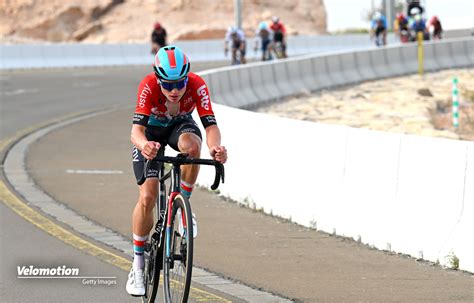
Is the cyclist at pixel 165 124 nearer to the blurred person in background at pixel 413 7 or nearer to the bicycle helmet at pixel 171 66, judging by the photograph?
the bicycle helmet at pixel 171 66

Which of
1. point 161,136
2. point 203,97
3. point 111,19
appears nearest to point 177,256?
point 161,136

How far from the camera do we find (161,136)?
8.16 meters

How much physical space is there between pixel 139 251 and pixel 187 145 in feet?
2.71

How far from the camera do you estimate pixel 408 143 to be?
10250 mm

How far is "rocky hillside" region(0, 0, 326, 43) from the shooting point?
227 ft

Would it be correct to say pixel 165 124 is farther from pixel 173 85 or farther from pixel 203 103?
pixel 173 85

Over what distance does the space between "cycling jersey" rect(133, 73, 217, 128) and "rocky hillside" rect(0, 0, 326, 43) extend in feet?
198

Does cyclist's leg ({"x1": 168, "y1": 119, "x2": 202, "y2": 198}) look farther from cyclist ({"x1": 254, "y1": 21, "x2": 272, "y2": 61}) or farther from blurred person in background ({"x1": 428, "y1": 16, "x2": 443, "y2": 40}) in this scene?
blurred person in background ({"x1": 428, "y1": 16, "x2": 443, "y2": 40})

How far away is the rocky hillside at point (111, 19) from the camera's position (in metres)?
69.2

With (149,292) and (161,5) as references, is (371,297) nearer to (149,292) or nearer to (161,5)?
(149,292)

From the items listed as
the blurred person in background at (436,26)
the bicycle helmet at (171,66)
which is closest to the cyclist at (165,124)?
the bicycle helmet at (171,66)

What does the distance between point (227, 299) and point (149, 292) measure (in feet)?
2.34

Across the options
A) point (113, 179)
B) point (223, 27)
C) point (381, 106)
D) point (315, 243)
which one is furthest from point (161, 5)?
point (315, 243)

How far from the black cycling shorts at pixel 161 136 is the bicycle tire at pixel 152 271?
0.46 m
